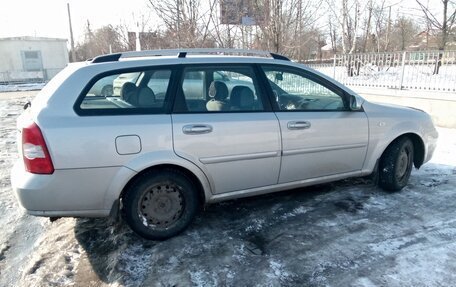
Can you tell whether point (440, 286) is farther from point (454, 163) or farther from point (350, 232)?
point (454, 163)

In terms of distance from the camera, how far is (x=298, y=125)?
3.57 meters

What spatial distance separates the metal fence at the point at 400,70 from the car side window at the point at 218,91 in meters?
6.66

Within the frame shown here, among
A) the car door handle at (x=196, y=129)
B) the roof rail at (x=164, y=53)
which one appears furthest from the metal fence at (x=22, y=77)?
the car door handle at (x=196, y=129)

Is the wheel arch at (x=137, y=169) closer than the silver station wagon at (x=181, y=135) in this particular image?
No

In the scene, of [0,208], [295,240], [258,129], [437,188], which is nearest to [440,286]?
[295,240]

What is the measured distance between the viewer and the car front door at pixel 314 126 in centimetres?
358

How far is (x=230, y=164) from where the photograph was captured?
11.0 feet

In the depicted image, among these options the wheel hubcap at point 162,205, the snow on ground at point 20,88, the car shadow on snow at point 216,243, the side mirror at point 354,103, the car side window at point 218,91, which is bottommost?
the car shadow on snow at point 216,243

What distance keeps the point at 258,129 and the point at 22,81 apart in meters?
31.6

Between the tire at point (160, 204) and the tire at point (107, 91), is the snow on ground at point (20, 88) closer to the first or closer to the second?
the tire at point (107, 91)

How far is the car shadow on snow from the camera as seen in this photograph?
2.80m

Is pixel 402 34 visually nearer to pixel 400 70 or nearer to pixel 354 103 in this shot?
pixel 400 70

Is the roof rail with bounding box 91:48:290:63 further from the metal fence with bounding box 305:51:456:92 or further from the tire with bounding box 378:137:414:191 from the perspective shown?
the metal fence with bounding box 305:51:456:92

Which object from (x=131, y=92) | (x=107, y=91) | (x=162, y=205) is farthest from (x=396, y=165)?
(x=107, y=91)
